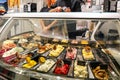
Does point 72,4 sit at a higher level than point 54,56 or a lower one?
higher

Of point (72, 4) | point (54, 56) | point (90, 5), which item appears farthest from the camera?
point (90, 5)

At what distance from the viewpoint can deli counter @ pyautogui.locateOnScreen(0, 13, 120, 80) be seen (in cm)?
141

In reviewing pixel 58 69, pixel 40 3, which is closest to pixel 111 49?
pixel 58 69

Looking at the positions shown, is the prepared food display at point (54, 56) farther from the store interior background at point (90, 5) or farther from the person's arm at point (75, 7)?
the person's arm at point (75, 7)

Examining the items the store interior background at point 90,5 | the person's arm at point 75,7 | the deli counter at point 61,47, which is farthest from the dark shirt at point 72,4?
the deli counter at point 61,47

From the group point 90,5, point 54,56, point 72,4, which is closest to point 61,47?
point 54,56

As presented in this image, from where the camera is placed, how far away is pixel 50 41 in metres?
2.11

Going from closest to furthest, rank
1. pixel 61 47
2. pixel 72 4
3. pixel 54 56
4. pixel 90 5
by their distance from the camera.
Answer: pixel 54 56
pixel 61 47
pixel 72 4
pixel 90 5

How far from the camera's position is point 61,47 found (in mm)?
1962

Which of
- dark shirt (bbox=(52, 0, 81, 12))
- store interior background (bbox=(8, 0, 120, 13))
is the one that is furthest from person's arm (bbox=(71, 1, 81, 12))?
store interior background (bbox=(8, 0, 120, 13))

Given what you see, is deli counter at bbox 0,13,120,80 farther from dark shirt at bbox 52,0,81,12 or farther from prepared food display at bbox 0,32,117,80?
dark shirt at bbox 52,0,81,12

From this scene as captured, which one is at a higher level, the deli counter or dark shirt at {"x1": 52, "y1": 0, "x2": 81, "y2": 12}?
dark shirt at {"x1": 52, "y1": 0, "x2": 81, "y2": 12}

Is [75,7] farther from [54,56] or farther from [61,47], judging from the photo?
[54,56]

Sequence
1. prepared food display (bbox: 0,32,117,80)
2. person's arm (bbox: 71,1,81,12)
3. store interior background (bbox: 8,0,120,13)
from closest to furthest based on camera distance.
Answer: prepared food display (bbox: 0,32,117,80) < store interior background (bbox: 8,0,120,13) < person's arm (bbox: 71,1,81,12)
